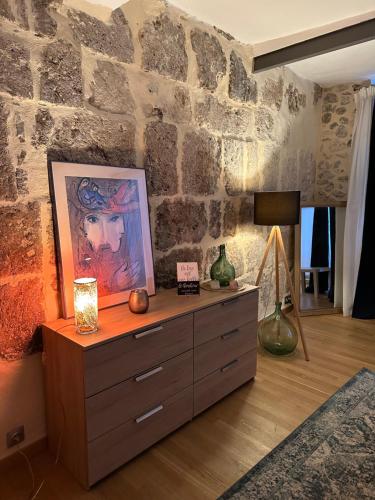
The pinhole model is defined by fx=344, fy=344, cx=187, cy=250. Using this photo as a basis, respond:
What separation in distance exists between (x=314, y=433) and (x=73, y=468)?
4.31 feet

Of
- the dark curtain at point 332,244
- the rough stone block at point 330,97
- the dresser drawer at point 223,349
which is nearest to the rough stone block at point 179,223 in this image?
the dresser drawer at point 223,349

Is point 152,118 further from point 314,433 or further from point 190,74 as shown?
point 314,433

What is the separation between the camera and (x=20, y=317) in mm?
1688

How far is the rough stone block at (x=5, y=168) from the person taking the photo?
A: 5.06 ft

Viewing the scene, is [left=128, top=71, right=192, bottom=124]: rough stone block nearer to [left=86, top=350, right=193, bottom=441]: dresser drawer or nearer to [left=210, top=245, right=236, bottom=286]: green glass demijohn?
[left=210, top=245, right=236, bottom=286]: green glass demijohn

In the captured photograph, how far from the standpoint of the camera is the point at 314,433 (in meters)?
1.97

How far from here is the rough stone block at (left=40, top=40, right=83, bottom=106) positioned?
167 cm

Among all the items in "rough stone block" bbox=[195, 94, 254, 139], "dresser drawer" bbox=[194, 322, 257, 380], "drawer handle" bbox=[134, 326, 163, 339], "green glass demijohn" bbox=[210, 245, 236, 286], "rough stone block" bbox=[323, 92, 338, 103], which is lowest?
"dresser drawer" bbox=[194, 322, 257, 380]

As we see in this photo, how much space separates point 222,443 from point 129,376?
689mm

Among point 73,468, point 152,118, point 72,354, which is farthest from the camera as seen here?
point 152,118

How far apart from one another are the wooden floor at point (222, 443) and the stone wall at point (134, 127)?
0.33m

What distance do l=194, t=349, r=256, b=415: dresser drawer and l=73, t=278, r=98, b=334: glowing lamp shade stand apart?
2.60ft

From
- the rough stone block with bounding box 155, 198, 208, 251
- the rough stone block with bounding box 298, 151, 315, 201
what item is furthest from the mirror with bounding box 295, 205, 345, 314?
the rough stone block with bounding box 155, 198, 208, 251

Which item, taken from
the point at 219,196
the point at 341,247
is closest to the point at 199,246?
the point at 219,196
